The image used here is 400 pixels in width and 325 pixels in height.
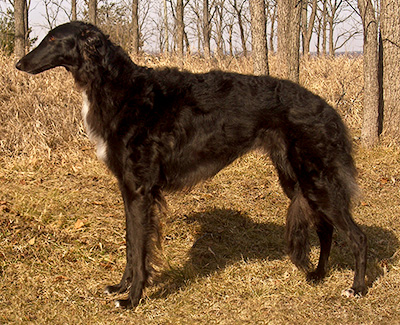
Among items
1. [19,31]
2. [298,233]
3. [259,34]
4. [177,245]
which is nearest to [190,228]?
[177,245]

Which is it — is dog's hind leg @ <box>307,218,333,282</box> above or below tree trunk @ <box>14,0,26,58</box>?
below

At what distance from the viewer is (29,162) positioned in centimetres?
618

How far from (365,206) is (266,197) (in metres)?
1.28

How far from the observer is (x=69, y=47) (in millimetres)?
3404

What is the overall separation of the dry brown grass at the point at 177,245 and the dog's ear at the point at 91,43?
6.26 ft

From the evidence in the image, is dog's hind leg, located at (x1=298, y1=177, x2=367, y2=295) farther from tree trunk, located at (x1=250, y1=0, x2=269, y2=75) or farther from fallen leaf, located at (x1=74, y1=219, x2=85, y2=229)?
tree trunk, located at (x1=250, y1=0, x2=269, y2=75)

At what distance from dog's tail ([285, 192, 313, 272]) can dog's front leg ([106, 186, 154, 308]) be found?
4.28 ft

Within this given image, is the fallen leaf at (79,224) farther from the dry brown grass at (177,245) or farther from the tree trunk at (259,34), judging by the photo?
the tree trunk at (259,34)

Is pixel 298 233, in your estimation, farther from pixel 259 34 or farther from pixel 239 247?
pixel 259 34

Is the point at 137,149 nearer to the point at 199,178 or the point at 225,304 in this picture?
the point at 199,178

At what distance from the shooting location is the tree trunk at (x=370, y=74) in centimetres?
707

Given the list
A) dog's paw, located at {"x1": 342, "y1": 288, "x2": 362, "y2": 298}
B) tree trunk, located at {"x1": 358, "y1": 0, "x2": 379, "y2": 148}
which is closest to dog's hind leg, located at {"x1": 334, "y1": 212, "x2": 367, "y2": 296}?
dog's paw, located at {"x1": 342, "y1": 288, "x2": 362, "y2": 298}

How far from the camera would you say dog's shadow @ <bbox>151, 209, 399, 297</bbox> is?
3.98m

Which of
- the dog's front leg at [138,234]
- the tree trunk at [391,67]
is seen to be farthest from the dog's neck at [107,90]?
the tree trunk at [391,67]
